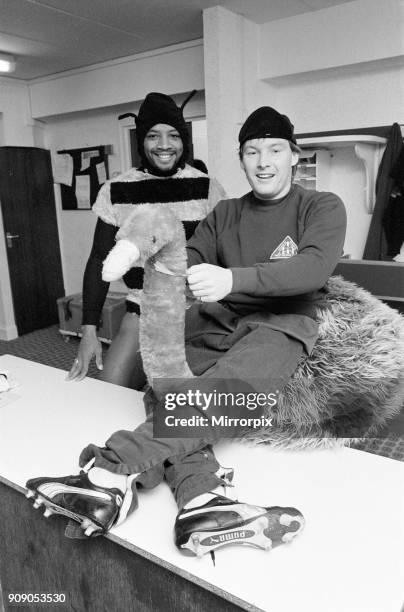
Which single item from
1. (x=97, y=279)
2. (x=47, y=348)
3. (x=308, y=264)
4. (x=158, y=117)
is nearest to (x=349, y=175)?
(x=158, y=117)

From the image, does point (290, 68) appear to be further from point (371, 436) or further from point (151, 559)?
point (151, 559)

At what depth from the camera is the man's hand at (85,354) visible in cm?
150

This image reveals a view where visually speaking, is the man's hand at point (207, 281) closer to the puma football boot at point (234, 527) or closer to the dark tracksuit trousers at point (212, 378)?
the dark tracksuit trousers at point (212, 378)

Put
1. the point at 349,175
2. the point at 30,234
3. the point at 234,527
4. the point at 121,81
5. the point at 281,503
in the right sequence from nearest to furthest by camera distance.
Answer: the point at 234,527 → the point at 281,503 → the point at 349,175 → the point at 121,81 → the point at 30,234

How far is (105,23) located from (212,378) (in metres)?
2.42

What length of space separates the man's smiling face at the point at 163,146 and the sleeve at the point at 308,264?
2.09 feet

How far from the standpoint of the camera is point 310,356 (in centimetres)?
117

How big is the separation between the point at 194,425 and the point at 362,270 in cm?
197

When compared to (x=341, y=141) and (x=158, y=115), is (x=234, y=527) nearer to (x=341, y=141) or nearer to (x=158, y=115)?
(x=158, y=115)

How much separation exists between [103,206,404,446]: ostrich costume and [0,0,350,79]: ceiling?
196cm

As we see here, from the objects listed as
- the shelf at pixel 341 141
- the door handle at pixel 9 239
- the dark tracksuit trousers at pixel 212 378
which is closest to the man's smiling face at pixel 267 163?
the dark tracksuit trousers at pixel 212 378

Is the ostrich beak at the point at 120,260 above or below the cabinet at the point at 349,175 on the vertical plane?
below

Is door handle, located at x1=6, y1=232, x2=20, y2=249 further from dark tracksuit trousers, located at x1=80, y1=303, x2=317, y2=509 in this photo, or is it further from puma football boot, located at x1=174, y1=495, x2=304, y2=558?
puma football boot, located at x1=174, y1=495, x2=304, y2=558

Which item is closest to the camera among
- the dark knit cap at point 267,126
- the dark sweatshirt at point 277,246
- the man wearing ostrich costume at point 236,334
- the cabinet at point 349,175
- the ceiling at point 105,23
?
the man wearing ostrich costume at point 236,334
